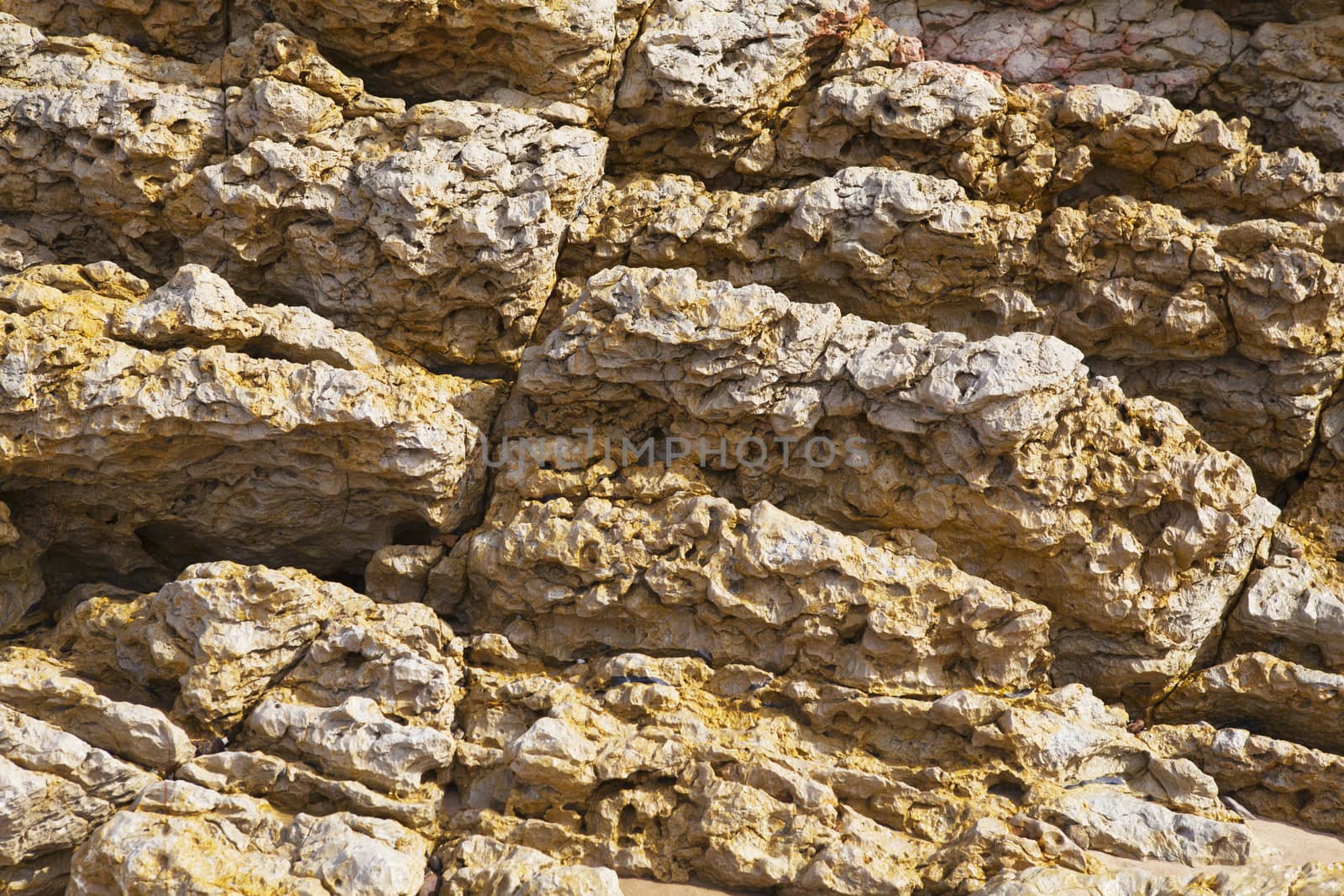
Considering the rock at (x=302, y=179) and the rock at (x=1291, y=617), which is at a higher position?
the rock at (x=302, y=179)

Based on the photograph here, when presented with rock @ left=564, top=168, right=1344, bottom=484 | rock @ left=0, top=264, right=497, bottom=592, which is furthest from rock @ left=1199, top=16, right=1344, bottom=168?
rock @ left=0, top=264, right=497, bottom=592

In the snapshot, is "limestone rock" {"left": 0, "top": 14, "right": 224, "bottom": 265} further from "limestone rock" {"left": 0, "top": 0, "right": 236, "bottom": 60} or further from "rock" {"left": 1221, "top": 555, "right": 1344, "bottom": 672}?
"rock" {"left": 1221, "top": 555, "right": 1344, "bottom": 672}

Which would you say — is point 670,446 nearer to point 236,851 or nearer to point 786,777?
point 786,777

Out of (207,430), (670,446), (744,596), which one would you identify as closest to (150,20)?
(207,430)

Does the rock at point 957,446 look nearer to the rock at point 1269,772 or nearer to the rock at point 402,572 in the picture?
the rock at point 1269,772

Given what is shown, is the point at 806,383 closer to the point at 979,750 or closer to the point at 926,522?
the point at 926,522

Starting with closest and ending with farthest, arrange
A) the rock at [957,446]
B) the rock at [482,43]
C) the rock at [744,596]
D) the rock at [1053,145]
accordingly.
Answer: the rock at [744,596], the rock at [957,446], the rock at [482,43], the rock at [1053,145]

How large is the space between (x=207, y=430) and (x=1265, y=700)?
32.4 feet

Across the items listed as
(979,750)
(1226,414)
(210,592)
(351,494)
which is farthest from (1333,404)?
(210,592)

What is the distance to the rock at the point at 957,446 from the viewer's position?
984 cm

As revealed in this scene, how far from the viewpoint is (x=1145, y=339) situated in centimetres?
1109

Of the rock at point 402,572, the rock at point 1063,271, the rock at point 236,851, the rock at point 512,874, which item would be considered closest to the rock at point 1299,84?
the rock at point 1063,271

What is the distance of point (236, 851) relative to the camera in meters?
8.45

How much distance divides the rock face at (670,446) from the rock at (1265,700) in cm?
5
